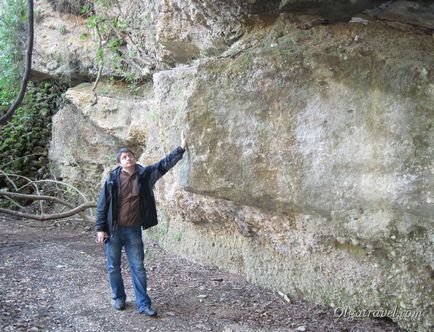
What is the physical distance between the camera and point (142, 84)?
7.49 meters

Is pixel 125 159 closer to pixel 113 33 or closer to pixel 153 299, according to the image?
pixel 153 299

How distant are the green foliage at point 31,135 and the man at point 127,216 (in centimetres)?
599

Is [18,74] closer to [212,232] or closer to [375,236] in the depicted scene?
[212,232]

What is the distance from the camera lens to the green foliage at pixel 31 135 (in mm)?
8781

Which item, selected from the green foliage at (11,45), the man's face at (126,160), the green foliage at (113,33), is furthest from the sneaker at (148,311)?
the green foliage at (11,45)

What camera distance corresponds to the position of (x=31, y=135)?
29.8ft

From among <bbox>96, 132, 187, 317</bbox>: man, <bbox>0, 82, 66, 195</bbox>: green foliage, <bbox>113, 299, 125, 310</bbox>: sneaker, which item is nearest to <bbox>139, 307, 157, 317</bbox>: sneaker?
<bbox>96, 132, 187, 317</bbox>: man

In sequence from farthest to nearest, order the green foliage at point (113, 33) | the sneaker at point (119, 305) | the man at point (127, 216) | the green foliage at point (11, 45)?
the green foliage at point (11, 45), the green foliage at point (113, 33), the sneaker at point (119, 305), the man at point (127, 216)

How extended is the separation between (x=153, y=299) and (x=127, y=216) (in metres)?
0.98

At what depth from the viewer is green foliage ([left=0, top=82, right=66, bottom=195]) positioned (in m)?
8.78

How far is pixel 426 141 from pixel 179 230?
3.39 metres

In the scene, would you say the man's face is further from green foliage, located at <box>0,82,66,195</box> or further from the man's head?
green foliage, located at <box>0,82,66,195</box>

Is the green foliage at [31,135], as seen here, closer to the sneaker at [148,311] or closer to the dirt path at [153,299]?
the dirt path at [153,299]

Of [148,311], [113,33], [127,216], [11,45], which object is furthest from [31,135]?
[148,311]
